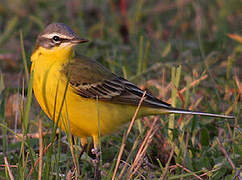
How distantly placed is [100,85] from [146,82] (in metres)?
1.25

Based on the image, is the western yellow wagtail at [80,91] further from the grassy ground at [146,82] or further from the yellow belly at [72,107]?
the grassy ground at [146,82]

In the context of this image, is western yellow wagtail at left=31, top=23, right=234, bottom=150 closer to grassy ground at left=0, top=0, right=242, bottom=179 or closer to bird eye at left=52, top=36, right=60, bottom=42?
bird eye at left=52, top=36, right=60, bottom=42

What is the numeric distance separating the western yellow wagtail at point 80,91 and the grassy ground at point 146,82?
0.68 feet

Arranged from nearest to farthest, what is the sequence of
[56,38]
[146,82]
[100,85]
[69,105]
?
[69,105], [56,38], [100,85], [146,82]

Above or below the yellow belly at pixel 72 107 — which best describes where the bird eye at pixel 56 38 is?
above

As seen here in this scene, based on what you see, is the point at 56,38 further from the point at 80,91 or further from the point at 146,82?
the point at 146,82

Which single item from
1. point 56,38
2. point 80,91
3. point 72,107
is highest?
point 56,38

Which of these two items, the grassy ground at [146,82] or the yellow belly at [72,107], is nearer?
the grassy ground at [146,82]

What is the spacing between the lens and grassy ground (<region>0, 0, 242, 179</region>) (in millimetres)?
3889

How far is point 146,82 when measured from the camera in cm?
586

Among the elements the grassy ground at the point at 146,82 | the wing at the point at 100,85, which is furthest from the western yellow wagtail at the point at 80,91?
the grassy ground at the point at 146,82

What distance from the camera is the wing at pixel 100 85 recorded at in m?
4.51

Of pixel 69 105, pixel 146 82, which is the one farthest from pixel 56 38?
pixel 146 82

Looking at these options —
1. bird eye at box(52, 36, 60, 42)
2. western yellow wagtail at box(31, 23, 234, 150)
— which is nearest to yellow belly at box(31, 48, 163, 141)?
western yellow wagtail at box(31, 23, 234, 150)
